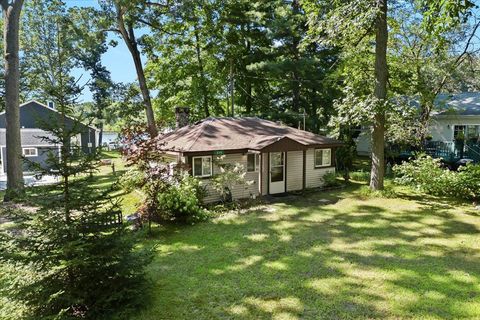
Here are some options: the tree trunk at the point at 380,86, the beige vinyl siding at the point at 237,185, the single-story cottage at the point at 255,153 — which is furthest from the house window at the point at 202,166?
the tree trunk at the point at 380,86

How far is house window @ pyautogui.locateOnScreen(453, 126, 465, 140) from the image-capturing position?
→ 18487mm

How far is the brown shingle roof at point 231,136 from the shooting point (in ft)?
41.0

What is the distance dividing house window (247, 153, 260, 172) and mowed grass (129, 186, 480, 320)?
9.10ft

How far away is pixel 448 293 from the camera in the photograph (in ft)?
18.2

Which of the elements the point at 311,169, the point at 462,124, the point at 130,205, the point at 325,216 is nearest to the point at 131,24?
the point at 130,205

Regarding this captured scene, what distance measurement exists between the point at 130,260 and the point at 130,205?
819 centimetres

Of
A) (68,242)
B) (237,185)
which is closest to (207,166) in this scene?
(237,185)

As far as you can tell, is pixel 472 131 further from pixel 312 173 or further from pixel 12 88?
pixel 12 88

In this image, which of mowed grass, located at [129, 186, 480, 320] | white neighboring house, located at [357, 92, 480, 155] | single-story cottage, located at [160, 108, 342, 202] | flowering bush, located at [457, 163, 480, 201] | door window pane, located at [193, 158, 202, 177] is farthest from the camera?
white neighboring house, located at [357, 92, 480, 155]

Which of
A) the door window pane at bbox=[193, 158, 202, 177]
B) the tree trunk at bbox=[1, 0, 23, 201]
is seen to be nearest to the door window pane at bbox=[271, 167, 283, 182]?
the door window pane at bbox=[193, 158, 202, 177]

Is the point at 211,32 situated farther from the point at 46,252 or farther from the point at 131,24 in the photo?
the point at 46,252

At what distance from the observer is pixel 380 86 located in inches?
496

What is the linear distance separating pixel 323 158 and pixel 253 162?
4010mm

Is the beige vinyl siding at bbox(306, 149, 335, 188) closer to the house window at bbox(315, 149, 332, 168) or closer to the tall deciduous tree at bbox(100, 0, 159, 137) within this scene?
the house window at bbox(315, 149, 332, 168)
